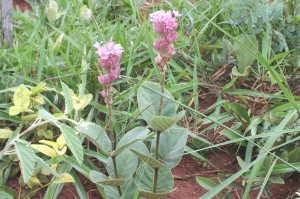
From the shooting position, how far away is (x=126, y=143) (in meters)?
1.44

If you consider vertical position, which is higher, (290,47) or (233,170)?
(290,47)

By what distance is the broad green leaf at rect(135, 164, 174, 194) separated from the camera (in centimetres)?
158

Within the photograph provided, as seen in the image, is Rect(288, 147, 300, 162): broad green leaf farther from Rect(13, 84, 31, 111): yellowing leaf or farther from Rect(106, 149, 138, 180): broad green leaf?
Rect(13, 84, 31, 111): yellowing leaf

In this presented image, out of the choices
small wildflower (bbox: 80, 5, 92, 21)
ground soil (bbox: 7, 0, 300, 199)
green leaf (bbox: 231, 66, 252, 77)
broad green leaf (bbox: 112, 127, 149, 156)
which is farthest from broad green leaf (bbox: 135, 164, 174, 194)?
small wildflower (bbox: 80, 5, 92, 21)

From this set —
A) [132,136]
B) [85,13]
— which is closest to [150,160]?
[132,136]

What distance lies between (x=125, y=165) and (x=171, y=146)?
0.14 metres

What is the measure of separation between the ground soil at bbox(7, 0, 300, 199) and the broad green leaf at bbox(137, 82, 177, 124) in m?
0.34

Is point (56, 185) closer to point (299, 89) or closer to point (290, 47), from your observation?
point (299, 89)

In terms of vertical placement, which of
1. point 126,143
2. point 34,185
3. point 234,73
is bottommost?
point 34,185

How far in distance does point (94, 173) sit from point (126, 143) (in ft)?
0.50

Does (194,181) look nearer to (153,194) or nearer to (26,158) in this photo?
(153,194)

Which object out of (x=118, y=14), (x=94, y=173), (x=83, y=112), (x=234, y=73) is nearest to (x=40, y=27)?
(x=118, y=14)

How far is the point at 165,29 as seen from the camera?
4.74 feet

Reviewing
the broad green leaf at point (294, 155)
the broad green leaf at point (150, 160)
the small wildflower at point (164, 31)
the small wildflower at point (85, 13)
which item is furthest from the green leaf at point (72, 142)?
the small wildflower at point (85, 13)
